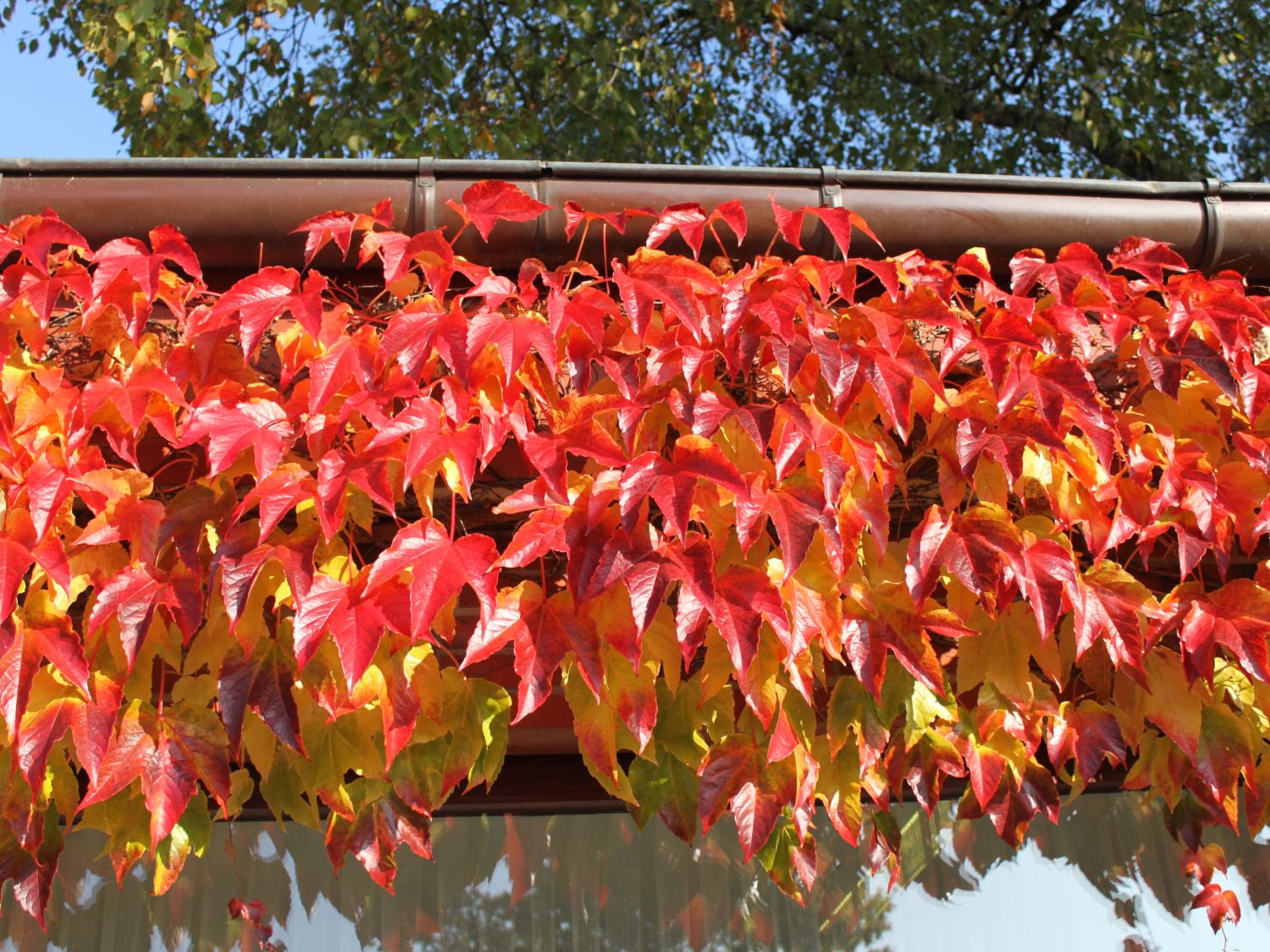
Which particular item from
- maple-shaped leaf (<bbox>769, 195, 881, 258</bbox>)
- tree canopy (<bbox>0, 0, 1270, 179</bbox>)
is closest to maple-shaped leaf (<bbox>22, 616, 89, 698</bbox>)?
maple-shaped leaf (<bbox>769, 195, 881, 258</bbox>)

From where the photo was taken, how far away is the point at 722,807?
1.53 meters

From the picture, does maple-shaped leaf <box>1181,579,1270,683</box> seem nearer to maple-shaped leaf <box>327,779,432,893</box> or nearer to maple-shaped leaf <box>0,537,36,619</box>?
maple-shaped leaf <box>327,779,432,893</box>

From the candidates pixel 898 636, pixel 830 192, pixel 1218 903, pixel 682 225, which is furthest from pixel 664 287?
pixel 1218 903

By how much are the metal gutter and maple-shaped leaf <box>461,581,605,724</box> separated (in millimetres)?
580

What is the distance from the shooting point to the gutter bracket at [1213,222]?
1.81 m

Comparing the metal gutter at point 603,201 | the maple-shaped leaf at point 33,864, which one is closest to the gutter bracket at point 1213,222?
the metal gutter at point 603,201

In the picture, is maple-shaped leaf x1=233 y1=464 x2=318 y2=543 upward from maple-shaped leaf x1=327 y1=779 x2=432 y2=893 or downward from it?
upward

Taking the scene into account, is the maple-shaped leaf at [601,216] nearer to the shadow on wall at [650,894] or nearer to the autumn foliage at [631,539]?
the autumn foliage at [631,539]

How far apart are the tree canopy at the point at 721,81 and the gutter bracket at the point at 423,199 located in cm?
460

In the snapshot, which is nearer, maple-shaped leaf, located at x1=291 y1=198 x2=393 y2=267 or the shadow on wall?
maple-shaped leaf, located at x1=291 y1=198 x2=393 y2=267

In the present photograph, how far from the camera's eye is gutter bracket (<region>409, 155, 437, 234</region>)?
172cm

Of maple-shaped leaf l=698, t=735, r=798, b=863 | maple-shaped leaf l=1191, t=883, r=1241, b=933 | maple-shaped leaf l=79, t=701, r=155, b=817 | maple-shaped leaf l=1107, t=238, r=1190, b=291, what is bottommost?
maple-shaped leaf l=1191, t=883, r=1241, b=933

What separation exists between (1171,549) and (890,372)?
0.64 meters

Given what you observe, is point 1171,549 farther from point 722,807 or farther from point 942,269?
point 722,807
